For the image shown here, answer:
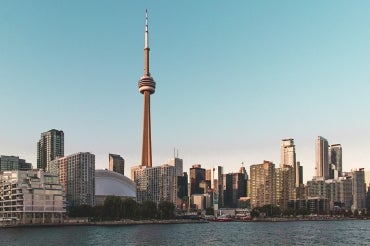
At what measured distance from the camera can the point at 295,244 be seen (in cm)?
13325

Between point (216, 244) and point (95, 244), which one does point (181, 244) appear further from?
point (95, 244)

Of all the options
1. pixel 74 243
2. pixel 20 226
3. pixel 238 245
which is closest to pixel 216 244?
pixel 238 245

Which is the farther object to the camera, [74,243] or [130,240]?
[130,240]

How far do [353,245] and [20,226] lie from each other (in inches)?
4802

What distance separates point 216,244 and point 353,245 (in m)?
33.8

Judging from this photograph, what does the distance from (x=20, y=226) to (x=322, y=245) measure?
117 m

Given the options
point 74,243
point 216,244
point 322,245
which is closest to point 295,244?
point 322,245

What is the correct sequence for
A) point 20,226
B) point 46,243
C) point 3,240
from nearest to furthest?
1. point 46,243
2. point 3,240
3. point 20,226

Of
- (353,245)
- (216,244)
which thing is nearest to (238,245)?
(216,244)

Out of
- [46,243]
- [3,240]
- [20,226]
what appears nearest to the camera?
[46,243]

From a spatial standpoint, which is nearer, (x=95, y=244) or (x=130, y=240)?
(x=95, y=244)

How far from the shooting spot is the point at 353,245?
439ft

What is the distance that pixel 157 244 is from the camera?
13050cm

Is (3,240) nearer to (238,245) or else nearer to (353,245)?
(238,245)
